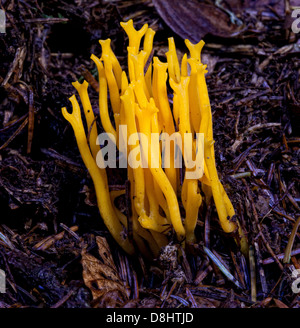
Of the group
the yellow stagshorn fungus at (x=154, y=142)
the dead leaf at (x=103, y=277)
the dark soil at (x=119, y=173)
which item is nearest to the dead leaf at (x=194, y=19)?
the dark soil at (x=119, y=173)

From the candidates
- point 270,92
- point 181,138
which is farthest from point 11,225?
point 270,92

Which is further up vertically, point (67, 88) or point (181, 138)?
point (67, 88)

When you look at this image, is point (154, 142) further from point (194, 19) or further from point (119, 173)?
point (194, 19)

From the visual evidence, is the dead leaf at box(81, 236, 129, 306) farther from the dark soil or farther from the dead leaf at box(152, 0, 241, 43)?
the dead leaf at box(152, 0, 241, 43)

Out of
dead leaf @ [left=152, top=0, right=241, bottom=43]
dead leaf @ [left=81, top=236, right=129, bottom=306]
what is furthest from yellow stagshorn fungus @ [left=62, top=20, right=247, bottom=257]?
dead leaf @ [left=152, top=0, right=241, bottom=43]

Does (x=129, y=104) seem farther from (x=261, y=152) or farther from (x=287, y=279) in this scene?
(x=287, y=279)

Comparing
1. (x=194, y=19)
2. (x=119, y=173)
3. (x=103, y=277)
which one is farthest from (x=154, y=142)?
(x=194, y=19)

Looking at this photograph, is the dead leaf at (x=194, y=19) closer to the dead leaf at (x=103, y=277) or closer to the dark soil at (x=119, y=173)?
the dark soil at (x=119, y=173)
